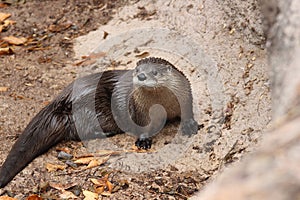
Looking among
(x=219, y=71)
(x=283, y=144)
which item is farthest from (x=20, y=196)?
(x=283, y=144)

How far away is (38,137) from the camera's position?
135 inches

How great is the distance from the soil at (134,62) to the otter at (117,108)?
74mm

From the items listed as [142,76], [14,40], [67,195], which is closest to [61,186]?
[67,195]

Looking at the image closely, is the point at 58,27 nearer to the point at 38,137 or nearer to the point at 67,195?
the point at 38,137

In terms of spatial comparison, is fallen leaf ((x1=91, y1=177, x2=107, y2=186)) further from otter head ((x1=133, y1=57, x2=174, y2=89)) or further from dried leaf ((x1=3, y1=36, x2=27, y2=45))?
dried leaf ((x1=3, y1=36, x2=27, y2=45))

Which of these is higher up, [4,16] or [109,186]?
[4,16]

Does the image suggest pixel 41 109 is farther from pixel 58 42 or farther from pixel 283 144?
pixel 283 144

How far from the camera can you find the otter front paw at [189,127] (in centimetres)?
356

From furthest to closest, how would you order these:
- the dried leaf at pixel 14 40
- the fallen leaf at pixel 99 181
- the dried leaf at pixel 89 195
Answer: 1. the dried leaf at pixel 14 40
2. the fallen leaf at pixel 99 181
3. the dried leaf at pixel 89 195

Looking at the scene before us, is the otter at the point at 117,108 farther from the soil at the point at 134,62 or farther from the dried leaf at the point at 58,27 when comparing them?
the dried leaf at the point at 58,27

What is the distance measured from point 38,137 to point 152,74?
2.67 feet

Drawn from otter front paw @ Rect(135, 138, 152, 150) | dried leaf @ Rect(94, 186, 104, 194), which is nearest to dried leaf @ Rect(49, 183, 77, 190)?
dried leaf @ Rect(94, 186, 104, 194)

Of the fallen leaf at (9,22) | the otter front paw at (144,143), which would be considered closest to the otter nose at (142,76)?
the otter front paw at (144,143)

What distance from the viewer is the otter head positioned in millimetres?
3398
